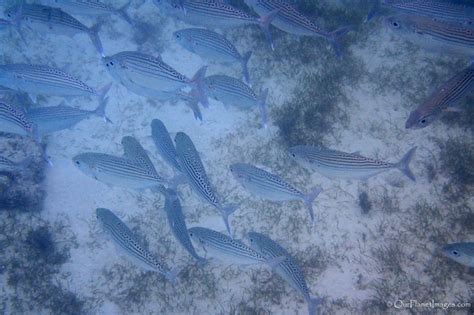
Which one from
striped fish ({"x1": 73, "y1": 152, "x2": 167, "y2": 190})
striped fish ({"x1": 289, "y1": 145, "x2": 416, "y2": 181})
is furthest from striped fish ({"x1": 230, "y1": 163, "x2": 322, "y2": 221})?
striped fish ({"x1": 73, "y1": 152, "x2": 167, "y2": 190})

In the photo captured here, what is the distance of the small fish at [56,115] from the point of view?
548 centimetres

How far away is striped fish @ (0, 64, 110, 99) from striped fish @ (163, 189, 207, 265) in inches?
92.8

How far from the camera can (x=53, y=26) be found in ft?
20.5

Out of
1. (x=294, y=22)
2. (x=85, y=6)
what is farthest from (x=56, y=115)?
(x=294, y=22)

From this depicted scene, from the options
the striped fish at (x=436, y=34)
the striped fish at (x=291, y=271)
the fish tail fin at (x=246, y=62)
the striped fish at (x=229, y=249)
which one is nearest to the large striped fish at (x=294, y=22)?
the fish tail fin at (x=246, y=62)

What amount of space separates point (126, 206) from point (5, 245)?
92.6 inches

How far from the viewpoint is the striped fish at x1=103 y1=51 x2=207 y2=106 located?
4949mm

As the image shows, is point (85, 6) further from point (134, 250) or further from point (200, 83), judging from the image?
point (134, 250)

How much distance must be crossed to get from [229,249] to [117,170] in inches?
86.7

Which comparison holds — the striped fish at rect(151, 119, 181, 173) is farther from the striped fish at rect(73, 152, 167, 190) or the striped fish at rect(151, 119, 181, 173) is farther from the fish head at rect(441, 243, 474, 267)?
the fish head at rect(441, 243, 474, 267)

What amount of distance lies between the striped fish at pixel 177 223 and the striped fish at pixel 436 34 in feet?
17.4

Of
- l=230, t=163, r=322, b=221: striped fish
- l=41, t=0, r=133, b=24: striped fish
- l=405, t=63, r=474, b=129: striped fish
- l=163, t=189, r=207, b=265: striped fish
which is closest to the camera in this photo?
l=230, t=163, r=322, b=221: striped fish

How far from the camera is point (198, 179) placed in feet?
15.6

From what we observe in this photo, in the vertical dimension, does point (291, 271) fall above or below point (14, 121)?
above
